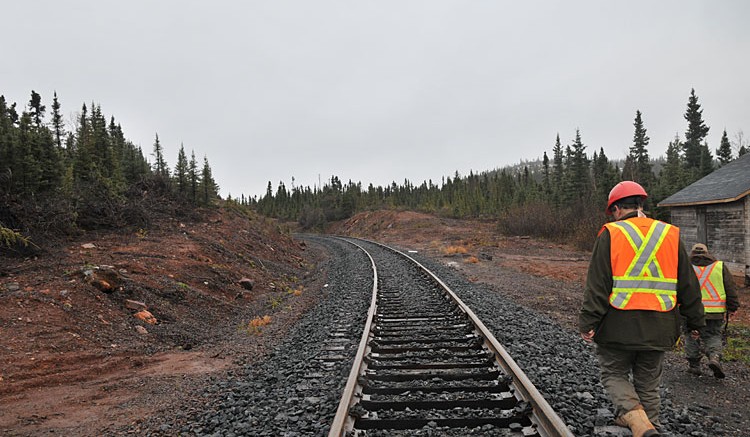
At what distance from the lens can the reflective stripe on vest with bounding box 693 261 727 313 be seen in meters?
5.11

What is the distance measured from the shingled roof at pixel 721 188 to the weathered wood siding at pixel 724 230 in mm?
388

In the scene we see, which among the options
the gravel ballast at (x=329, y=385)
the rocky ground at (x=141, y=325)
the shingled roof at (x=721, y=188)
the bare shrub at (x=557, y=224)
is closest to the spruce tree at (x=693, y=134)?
the bare shrub at (x=557, y=224)

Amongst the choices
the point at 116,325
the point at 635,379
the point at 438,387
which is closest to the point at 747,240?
the point at 635,379

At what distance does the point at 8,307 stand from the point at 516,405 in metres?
7.25

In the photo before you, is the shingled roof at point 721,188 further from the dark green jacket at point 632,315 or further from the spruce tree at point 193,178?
the spruce tree at point 193,178

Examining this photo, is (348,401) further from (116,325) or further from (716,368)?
(116,325)

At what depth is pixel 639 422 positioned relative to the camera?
3.01 m

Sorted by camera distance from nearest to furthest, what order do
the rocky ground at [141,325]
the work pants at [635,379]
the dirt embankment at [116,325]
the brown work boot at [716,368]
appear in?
the work pants at [635,379] → the rocky ground at [141,325] → the dirt embankment at [116,325] → the brown work boot at [716,368]

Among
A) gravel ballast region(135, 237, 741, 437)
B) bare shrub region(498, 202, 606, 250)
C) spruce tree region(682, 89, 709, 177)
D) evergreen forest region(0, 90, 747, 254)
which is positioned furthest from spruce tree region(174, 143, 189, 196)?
spruce tree region(682, 89, 709, 177)

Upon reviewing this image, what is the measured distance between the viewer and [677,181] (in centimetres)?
5206

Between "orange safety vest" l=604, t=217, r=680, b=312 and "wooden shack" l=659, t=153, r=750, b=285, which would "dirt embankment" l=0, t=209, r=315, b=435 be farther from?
"wooden shack" l=659, t=153, r=750, b=285

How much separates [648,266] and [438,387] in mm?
2139

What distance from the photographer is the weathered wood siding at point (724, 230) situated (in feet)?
48.6

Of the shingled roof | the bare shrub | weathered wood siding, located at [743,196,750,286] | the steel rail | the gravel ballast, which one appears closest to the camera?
the steel rail
